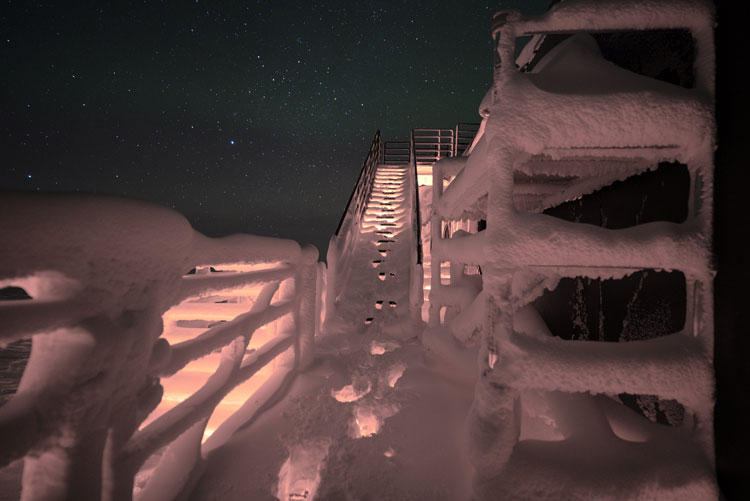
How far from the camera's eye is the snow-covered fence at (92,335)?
3.06 feet

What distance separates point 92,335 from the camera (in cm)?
105

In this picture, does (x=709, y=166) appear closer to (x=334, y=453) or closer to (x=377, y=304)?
(x=334, y=453)

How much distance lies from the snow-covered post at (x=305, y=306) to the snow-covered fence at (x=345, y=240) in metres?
2.11

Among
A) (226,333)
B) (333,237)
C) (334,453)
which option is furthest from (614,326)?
(333,237)

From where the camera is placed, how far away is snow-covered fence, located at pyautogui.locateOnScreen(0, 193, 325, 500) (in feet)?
3.06

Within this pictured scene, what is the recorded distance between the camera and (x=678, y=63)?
6.08ft

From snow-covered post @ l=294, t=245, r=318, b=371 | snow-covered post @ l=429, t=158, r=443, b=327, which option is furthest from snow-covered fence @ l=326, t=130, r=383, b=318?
snow-covered post @ l=294, t=245, r=318, b=371

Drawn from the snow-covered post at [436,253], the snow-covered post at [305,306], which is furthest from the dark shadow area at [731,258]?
the snow-covered post at [305,306]

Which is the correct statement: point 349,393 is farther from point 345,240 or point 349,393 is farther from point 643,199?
point 345,240

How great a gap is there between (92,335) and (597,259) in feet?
6.77

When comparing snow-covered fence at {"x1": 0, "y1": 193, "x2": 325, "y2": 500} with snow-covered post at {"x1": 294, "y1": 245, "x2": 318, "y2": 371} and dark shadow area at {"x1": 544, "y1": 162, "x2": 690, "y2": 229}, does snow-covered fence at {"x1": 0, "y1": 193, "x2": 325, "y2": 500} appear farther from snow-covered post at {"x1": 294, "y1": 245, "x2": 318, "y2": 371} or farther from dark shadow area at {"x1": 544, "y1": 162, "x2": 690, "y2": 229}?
dark shadow area at {"x1": 544, "y1": 162, "x2": 690, "y2": 229}

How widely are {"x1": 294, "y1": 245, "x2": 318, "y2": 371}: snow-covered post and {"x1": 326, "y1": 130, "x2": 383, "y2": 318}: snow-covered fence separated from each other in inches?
83.0

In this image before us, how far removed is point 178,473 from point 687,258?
2.66 meters

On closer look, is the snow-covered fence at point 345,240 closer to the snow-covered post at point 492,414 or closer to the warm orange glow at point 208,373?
the warm orange glow at point 208,373
